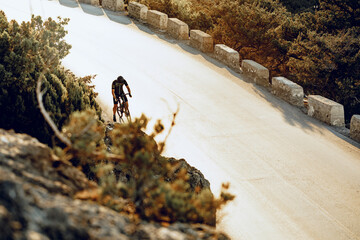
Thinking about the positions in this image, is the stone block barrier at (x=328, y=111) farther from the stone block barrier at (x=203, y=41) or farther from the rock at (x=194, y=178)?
the rock at (x=194, y=178)

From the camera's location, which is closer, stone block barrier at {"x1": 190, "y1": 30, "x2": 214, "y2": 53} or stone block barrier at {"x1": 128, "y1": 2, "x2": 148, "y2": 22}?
stone block barrier at {"x1": 190, "y1": 30, "x2": 214, "y2": 53}

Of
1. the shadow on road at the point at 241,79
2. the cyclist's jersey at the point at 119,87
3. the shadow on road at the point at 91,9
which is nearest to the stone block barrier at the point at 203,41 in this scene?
the shadow on road at the point at 241,79

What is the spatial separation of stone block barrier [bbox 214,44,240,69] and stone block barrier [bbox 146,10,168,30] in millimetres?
4088

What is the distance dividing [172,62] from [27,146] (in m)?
14.0

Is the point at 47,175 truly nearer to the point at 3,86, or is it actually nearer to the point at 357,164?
the point at 3,86

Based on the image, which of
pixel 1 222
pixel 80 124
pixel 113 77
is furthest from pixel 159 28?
pixel 1 222

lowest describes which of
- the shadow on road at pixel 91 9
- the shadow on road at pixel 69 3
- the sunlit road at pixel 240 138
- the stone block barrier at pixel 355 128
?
the sunlit road at pixel 240 138

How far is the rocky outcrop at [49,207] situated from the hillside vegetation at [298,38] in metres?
14.8

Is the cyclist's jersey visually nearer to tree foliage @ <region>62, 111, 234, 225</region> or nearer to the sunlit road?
the sunlit road

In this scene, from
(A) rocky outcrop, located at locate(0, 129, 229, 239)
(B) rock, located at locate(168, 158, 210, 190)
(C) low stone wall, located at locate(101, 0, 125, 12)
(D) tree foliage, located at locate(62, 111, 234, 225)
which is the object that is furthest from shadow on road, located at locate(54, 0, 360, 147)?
(A) rocky outcrop, located at locate(0, 129, 229, 239)

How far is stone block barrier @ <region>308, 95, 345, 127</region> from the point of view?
1334cm

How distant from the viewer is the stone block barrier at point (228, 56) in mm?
17328

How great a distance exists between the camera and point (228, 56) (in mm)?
17594

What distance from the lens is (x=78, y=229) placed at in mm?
2742
